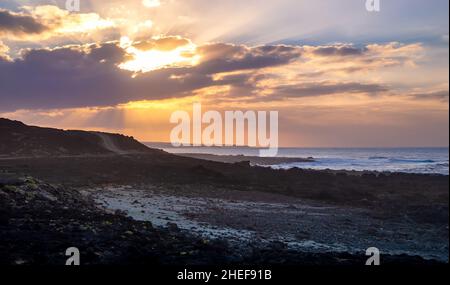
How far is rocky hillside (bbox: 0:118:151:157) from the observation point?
34.4 meters

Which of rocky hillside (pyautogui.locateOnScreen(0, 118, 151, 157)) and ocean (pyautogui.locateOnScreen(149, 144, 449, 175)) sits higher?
rocky hillside (pyautogui.locateOnScreen(0, 118, 151, 157))

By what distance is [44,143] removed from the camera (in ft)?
124

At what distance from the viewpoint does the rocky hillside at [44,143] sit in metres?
34.4

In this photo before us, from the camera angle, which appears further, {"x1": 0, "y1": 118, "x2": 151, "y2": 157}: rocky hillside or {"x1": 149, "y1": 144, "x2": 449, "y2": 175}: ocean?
{"x1": 149, "y1": 144, "x2": 449, "y2": 175}: ocean

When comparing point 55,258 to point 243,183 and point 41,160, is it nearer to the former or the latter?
point 243,183

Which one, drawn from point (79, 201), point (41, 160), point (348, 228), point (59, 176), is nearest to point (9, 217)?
point (79, 201)

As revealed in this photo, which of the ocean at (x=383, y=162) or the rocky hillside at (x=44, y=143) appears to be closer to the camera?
the rocky hillside at (x=44, y=143)

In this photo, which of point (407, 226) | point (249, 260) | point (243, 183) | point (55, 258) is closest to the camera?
point (55, 258)

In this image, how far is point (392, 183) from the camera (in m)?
32.9

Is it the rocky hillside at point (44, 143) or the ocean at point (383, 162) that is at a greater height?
the rocky hillside at point (44, 143)

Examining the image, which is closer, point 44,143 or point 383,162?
point 44,143

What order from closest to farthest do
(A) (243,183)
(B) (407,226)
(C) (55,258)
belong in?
(C) (55,258), (B) (407,226), (A) (243,183)
